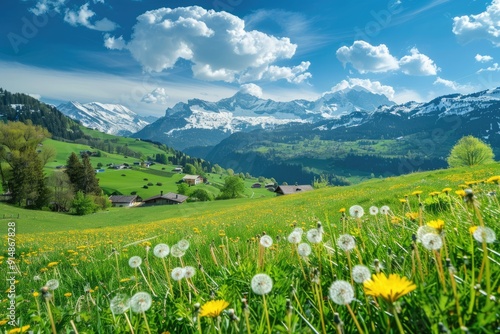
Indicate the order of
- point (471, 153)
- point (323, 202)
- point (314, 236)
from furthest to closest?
1. point (471, 153)
2. point (323, 202)
3. point (314, 236)

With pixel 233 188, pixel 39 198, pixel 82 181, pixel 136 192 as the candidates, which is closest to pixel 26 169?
pixel 39 198

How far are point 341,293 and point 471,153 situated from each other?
9940 centimetres

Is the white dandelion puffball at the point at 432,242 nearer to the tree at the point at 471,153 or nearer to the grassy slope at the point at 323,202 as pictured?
the grassy slope at the point at 323,202

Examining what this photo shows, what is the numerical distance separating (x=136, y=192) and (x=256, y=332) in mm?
183756

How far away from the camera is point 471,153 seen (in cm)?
8244

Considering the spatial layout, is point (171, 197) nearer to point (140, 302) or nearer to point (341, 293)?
point (140, 302)

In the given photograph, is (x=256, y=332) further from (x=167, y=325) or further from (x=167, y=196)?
(x=167, y=196)

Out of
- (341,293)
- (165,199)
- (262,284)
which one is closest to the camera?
(341,293)

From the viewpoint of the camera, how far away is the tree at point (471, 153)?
8138cm

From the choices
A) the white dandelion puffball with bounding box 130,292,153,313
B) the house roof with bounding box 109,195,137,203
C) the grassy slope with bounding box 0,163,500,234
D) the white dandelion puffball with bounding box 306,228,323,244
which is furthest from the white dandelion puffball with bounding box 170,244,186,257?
the house roof with bounding box 109,195,137,203

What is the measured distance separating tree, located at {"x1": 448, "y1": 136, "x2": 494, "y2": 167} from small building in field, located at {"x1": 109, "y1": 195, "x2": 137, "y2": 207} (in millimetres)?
132425

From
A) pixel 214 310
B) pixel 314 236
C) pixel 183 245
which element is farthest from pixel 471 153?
pixel 214 310

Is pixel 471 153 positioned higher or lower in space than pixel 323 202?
higher

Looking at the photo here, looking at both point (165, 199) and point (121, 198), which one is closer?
point (121, 198)
